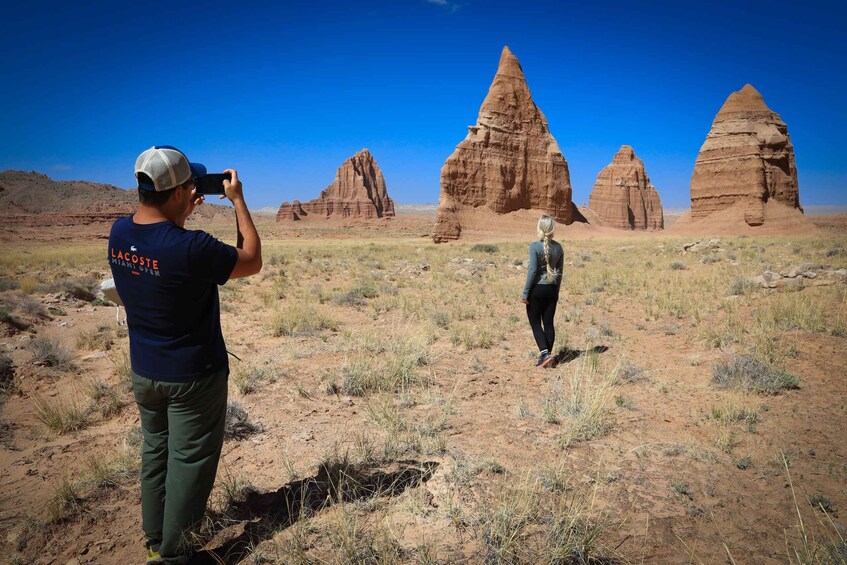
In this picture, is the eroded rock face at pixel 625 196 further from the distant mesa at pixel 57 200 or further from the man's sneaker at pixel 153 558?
the distant mesa at pixel 57 200

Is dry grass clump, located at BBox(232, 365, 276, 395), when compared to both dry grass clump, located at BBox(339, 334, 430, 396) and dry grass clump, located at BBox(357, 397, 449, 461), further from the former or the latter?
dry grass clump, located at BBox(357, 397, 449, 461)

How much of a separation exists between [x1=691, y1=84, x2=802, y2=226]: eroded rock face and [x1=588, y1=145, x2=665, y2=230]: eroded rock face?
94.2 ft

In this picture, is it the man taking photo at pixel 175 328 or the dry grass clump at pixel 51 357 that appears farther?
the dry grass clump at pixel 51 357

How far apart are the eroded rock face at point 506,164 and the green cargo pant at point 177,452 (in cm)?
3869

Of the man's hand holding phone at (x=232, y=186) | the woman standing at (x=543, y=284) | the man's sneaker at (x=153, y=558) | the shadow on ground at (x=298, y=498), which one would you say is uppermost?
the man's hand holding phone at (x=232, y=186)

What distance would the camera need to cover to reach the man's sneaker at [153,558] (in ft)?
7.35

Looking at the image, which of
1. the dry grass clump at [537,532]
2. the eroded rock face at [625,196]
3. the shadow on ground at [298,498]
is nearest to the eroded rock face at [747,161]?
the eroded rock face at [625,196]

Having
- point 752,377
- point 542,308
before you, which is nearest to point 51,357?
point 542,308

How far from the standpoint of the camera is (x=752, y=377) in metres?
4.80

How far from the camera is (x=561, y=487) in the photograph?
291 cm

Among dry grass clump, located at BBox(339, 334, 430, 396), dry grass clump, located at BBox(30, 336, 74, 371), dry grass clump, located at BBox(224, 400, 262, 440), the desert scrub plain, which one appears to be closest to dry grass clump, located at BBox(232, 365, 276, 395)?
the desert scrub plain

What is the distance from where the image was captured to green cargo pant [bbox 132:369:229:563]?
2.10m

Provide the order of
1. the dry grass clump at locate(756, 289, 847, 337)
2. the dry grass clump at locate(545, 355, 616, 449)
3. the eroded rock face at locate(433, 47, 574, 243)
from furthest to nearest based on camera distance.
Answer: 1. the eroded rock face at locate(433, 47, 574, 243)
2. the dry grass clump at locate(756, 289, 847, 337)
3. the dry grass clump at locate(545, 355, 616, 449)

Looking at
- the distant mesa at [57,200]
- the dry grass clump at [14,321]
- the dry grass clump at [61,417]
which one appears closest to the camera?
the dry grass clump at [61,417]
